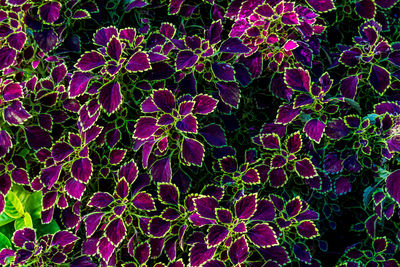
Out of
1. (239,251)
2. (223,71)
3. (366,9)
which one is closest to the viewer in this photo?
(239,251)

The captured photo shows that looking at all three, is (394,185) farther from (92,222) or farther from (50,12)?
(50,12)

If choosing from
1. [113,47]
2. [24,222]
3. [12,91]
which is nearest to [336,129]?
[113,47]

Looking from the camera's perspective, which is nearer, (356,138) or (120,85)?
(120,85)

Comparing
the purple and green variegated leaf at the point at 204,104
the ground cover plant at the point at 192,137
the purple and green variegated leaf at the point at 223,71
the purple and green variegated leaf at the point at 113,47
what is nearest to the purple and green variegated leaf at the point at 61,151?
the ground cover plant at the point at 192,137

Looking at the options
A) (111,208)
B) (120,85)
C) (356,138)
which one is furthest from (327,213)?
(120,85)

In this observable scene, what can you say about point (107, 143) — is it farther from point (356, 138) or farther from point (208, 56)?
point (356, 138)

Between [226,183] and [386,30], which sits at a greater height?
[386,30]

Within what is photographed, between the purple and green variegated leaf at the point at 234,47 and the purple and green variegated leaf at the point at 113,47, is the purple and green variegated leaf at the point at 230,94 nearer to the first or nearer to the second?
the purple and green variegated leaf at the point at 234,47
